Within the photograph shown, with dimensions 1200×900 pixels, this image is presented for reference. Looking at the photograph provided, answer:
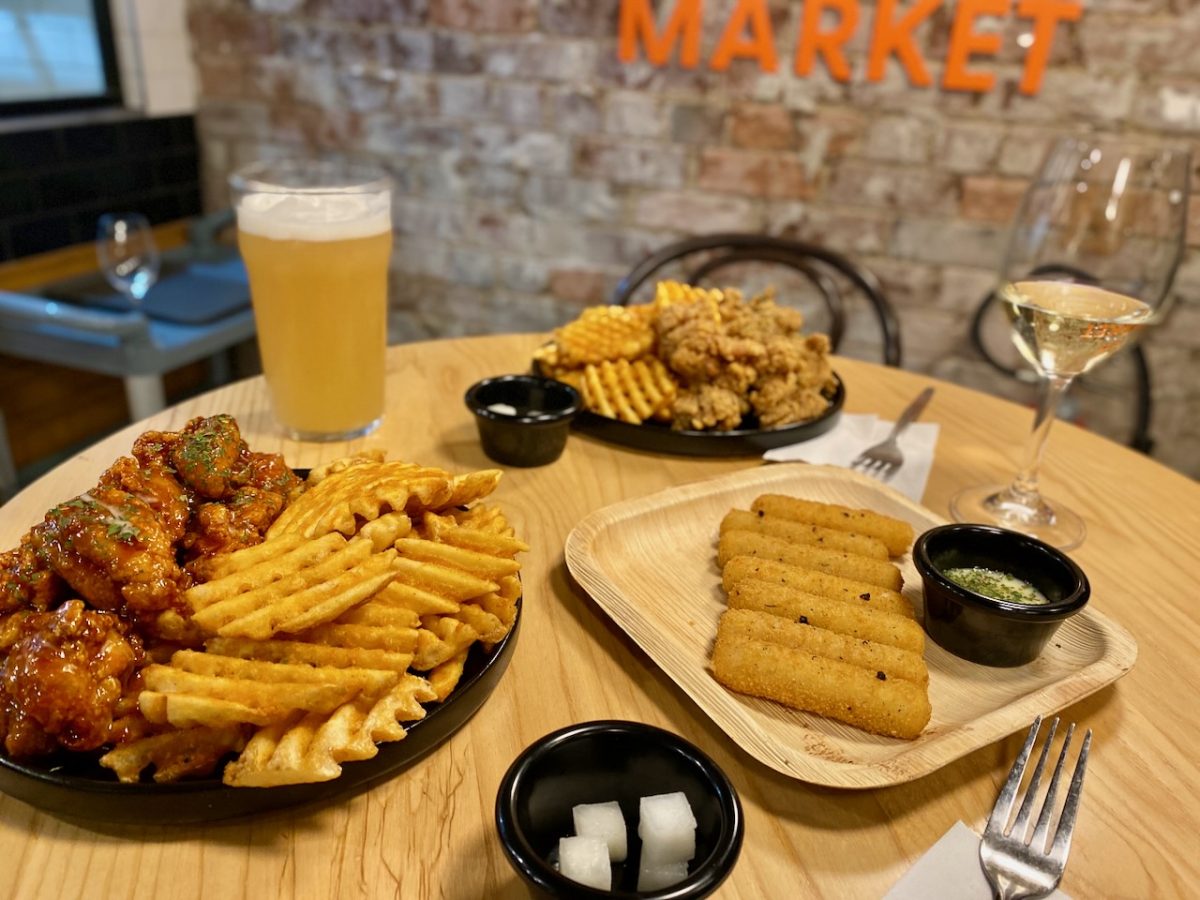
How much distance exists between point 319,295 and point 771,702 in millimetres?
1050

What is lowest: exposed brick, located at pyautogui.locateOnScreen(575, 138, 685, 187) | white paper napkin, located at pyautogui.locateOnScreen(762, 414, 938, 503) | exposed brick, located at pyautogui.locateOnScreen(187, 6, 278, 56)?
white paper napkin, located at pyautogui.locateOnScreen(762, 414, 938, 503)

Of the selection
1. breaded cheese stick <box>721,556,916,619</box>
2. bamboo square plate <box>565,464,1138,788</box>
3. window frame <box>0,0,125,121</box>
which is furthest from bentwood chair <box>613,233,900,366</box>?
window frame <box>0,0,125,121</box>

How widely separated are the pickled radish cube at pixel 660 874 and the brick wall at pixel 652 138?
2.76 m

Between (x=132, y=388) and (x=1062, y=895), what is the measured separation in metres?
2.92

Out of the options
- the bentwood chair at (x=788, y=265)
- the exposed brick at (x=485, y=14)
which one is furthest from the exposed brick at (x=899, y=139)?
the exposed brick at (x=485, y=14)

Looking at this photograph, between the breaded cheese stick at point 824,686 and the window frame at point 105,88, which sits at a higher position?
the window frame at point 105,88

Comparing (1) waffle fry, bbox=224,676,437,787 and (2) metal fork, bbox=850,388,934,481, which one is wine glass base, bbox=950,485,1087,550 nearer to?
(2) metal fork, bbox=850,388,934,481

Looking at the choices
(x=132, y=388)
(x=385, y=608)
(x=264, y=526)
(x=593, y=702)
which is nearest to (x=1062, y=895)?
(x=593, y=702)

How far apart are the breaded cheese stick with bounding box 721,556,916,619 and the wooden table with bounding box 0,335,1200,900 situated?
0.62ft

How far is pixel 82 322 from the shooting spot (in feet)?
8.63

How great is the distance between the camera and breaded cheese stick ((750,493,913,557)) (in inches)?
50.5

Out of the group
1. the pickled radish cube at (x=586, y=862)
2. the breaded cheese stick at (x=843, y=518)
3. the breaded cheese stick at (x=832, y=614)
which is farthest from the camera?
the breaded cheese stick at (x=843, y=518)

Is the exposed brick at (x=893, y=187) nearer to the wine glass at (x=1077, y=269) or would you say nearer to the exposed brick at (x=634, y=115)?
the exposed brick at (x=634, y=115)

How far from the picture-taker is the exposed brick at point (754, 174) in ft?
10.2
